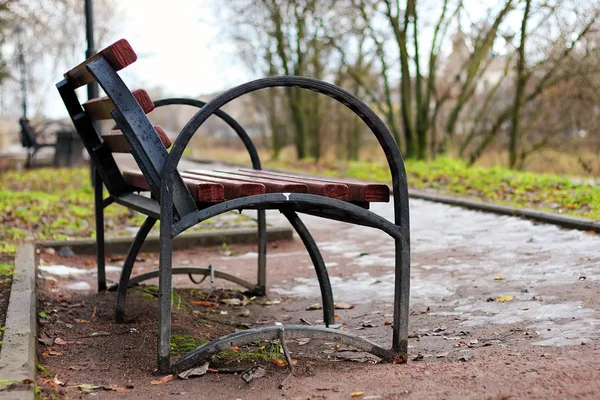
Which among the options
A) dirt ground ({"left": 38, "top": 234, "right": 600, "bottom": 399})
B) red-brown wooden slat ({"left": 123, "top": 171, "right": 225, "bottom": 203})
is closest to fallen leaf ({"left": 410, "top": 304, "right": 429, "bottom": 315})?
dirt ground ({"left": 38, "top": 234, "right": 600, "bottom": 399})

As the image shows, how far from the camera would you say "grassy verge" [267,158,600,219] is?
7.31 metres

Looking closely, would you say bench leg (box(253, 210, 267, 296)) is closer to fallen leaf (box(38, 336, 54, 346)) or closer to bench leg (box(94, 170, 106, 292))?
bench leg (box(94, 170, 106, 292))

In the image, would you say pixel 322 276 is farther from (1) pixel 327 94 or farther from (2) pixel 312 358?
(1) pixel 327 94

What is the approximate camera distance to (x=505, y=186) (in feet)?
31.1

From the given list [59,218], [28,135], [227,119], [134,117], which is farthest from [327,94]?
[28,135]

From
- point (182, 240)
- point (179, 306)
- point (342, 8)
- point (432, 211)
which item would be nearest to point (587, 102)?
point (342, 8)

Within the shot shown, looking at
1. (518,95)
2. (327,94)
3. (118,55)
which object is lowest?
(327,94)

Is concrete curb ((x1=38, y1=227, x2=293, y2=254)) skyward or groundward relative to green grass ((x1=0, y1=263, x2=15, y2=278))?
groundward

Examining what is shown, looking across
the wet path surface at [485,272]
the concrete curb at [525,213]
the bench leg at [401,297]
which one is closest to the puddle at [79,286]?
the wet path surface at [485,272]

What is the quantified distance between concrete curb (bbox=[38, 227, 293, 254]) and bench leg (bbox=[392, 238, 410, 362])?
11.2ft

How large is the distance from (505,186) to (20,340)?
7683mm

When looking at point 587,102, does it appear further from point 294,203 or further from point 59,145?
point 294,203

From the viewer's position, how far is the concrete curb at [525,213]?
219 inches

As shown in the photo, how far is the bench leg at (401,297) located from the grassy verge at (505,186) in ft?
12.0
